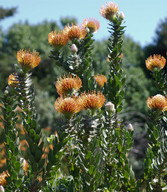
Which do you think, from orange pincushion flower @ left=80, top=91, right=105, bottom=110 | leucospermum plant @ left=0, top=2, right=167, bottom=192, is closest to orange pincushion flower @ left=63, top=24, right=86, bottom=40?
leucospermum plant @ left=0, top=2, right=167, bottom=192

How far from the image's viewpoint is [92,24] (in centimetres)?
262

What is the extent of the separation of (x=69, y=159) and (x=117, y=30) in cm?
117

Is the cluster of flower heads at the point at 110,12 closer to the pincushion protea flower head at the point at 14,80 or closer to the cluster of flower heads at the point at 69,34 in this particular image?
the cluster of flower heads at the point at 69,34

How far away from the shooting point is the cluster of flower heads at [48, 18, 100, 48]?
7.73 ft

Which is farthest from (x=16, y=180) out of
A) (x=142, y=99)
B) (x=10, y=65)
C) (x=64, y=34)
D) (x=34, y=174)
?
(x=10, y=65)

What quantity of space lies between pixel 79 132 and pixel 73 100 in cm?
26

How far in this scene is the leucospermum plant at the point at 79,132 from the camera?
5.71 ft

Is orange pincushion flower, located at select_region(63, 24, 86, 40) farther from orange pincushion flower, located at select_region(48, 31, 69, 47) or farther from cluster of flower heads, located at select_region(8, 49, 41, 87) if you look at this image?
cluster of flower heads, located at select_region(8, 49, 41, 87)

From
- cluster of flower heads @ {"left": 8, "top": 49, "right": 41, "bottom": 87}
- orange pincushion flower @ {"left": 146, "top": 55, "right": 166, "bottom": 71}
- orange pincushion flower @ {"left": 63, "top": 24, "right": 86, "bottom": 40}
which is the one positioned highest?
orange pincushion flower @ {"left": 63, "top": 24, "right": 86, "bottom": 40}

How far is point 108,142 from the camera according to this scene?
190 centimetres

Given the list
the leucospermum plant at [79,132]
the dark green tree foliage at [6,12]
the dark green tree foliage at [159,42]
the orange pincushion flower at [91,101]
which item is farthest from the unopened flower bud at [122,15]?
the dark green tree foliage at [6,12]

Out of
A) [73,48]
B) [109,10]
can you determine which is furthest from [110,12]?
[73,48]

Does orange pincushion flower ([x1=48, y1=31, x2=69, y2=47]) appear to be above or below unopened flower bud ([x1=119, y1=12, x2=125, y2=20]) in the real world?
below

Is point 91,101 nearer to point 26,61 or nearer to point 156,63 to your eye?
point 26,61
